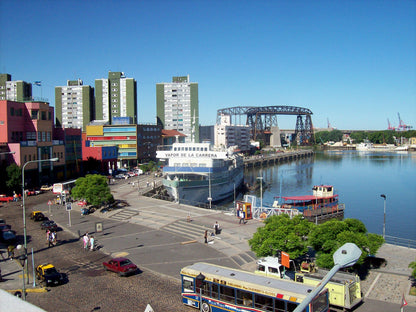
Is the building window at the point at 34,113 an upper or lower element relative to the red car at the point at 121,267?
upper

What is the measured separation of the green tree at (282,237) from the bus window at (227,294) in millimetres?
4214

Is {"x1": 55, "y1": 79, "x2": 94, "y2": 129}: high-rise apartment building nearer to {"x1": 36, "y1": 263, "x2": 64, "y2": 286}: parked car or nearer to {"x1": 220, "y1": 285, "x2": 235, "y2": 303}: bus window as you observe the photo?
{"x1": 36, "y1": 263, "x2": 64, "y2": 286}: parked car

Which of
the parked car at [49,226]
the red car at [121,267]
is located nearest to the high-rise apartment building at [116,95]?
the parked car at [49,226]

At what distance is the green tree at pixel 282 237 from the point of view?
49.4 feet

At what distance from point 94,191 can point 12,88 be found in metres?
81.5

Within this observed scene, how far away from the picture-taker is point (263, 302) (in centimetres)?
1039

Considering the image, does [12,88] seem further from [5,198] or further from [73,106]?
[5,198]

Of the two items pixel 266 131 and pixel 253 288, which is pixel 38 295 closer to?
pixel 253 288

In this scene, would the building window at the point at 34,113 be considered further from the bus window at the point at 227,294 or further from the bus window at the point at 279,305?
the bus window at the point at 279,305

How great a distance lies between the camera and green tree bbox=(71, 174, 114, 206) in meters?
30.3

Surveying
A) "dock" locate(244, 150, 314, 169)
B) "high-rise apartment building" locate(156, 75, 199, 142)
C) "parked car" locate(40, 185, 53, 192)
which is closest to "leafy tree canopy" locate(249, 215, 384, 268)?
"parked car" locate(40, 185, 53, 192)

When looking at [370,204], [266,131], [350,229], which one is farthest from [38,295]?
[266,131]

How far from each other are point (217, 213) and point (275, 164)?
84025 millimetres

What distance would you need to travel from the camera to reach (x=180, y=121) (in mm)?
105875
